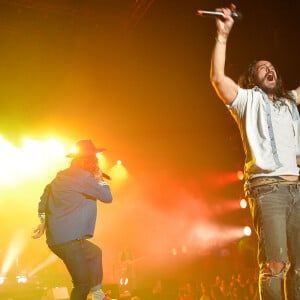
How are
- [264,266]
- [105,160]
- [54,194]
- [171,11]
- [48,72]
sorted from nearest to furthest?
[264,266] → [54,194] → [171,11] → [48,72] → [105,160]

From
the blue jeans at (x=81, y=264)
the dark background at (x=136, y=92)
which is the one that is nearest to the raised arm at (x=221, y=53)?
the blue jeans at (x=81, y=264)

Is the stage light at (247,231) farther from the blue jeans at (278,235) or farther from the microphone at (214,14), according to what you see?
the microphone at (214,14)

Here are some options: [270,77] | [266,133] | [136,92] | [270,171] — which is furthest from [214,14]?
[136,92]

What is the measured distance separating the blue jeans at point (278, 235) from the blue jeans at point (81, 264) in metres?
2.07

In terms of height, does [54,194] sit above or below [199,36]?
below

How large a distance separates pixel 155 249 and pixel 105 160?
6.59 meters

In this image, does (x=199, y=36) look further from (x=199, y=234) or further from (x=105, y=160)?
(x=199, y=234)

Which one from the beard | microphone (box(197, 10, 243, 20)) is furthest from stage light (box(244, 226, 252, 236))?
microphone (box(197, 10, 243, 20))

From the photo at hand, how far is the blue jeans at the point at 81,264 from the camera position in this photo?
448 centimetres

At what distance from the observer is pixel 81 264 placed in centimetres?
454

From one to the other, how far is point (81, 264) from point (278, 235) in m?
2.28

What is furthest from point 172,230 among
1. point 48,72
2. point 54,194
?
point 54,194

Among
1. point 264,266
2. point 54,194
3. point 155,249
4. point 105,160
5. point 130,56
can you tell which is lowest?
point 264,266

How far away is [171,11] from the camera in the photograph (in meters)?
12.0
